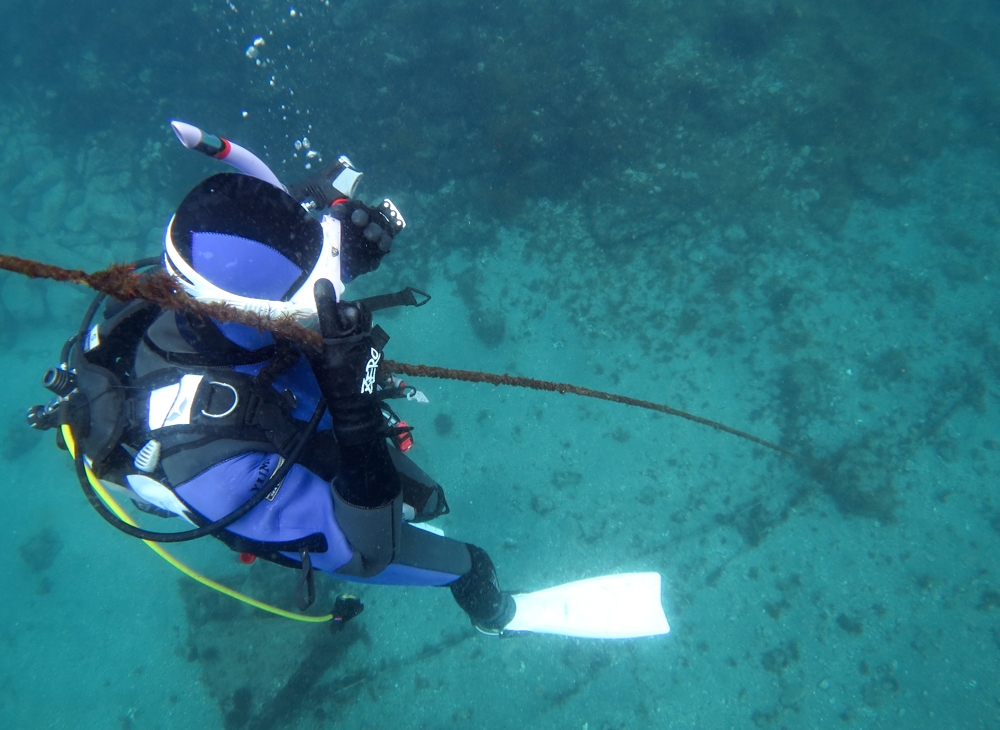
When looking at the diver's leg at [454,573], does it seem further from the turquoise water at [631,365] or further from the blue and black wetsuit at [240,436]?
the turquoise water at [631,365]

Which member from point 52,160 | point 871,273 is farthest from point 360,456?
point 52,160

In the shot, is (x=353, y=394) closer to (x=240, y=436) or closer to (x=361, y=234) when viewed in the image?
(x=240, y=436)

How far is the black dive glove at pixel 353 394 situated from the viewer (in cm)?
156

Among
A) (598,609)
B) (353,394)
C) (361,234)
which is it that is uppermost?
(361,234)

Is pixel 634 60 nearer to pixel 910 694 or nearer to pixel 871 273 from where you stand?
pixel 871 273

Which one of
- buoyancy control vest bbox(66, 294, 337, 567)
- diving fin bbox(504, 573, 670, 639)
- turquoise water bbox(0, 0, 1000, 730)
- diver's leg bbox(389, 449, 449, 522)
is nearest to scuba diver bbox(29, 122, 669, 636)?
buoyancy control vest bbox(66, 294, 337, 567)

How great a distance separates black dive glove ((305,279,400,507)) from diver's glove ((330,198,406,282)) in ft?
2.48

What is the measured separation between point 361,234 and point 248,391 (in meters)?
0.96

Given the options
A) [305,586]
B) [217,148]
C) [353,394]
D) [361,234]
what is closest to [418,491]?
[305,586]

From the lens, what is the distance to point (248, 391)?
1898 millimetres

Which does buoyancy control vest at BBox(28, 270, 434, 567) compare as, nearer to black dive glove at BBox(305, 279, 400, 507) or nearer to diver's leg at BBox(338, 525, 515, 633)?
black dive glove at BBox(305, 279, 400, 507)

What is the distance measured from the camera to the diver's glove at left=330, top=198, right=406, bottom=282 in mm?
2310

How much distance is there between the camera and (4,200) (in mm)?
10242

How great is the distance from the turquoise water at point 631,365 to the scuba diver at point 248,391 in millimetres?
3638
